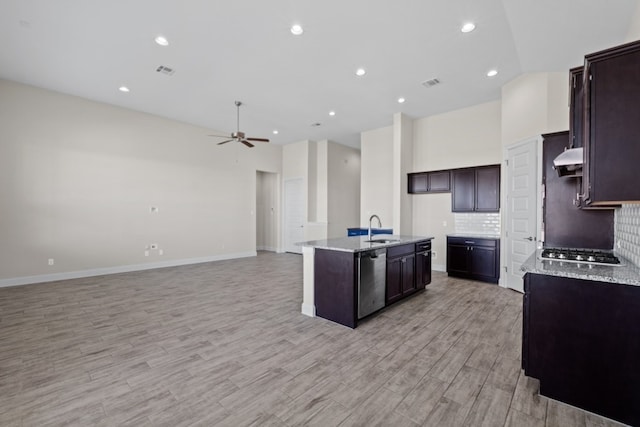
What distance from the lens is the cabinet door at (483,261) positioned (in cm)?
521

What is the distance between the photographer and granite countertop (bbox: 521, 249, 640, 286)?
1728 millimetres

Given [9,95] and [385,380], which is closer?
[385,380]

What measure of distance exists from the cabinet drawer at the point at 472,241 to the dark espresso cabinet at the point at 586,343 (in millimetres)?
3448

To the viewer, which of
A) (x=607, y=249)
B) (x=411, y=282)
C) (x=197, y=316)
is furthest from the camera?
(x=411, y=282)

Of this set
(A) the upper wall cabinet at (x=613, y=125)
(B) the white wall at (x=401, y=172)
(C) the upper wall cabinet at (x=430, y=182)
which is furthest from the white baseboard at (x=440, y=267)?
(A) the upper wall cabinet at (x=613, y=125)

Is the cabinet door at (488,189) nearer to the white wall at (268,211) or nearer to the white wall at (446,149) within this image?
the white wall at (446,149)

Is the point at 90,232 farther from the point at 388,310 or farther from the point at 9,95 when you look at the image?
the point at 388,310

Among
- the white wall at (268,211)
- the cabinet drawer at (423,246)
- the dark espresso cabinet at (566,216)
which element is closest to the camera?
the dark espresso cabinet at (566,216)

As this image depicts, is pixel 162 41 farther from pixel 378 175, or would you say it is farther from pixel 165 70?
pixel 378 175

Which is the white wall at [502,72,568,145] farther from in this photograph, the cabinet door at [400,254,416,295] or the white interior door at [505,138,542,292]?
the cabinet door at [400,254,416,295]

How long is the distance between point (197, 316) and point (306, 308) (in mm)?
1411

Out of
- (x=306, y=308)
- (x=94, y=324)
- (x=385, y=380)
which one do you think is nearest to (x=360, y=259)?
(x=306, y=308)

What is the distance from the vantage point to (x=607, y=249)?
2971 millimetres

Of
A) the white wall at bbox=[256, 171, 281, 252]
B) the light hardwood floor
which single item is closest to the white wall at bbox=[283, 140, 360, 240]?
the white wall at bbox=[256, 171, 281, 252]
